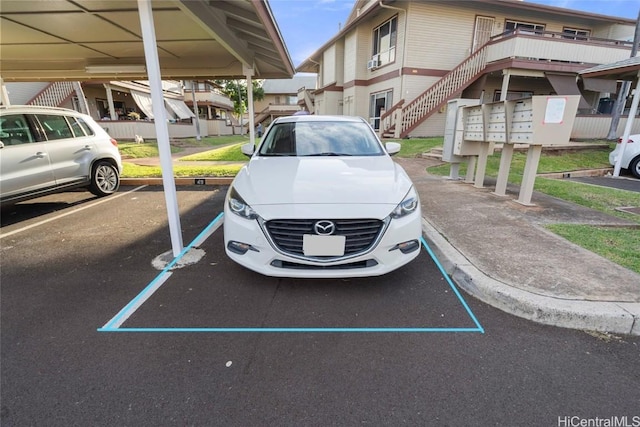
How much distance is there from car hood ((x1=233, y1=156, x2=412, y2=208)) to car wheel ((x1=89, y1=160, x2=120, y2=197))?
14.6ft

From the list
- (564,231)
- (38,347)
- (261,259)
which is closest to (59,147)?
(38,347)

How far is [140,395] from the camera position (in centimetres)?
191

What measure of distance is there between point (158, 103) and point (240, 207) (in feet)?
5.37

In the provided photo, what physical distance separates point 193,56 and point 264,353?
26.3ft

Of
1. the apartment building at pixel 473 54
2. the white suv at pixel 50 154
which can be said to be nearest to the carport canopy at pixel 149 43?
the white suv at pixel 50 154

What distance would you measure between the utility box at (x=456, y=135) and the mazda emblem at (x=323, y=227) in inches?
211

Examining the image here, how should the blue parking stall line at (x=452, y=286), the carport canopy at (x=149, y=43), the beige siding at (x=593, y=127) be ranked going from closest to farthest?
the blue parking stall line at (x=452, y=286) < the carport canopy at (x=149, y=43) < the beige siding at (x=593, y=127)

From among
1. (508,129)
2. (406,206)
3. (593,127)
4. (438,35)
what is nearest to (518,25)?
(438,35)

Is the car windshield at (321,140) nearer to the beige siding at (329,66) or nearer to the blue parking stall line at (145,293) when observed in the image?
the blue parking stall line at (145,293)

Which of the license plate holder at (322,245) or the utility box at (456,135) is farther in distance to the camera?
the utility box at (456,135)

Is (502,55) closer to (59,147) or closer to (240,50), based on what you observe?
(240,50)

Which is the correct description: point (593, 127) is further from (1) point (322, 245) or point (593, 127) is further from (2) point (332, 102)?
(1) point (322, 245)

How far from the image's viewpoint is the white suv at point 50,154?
489cm
